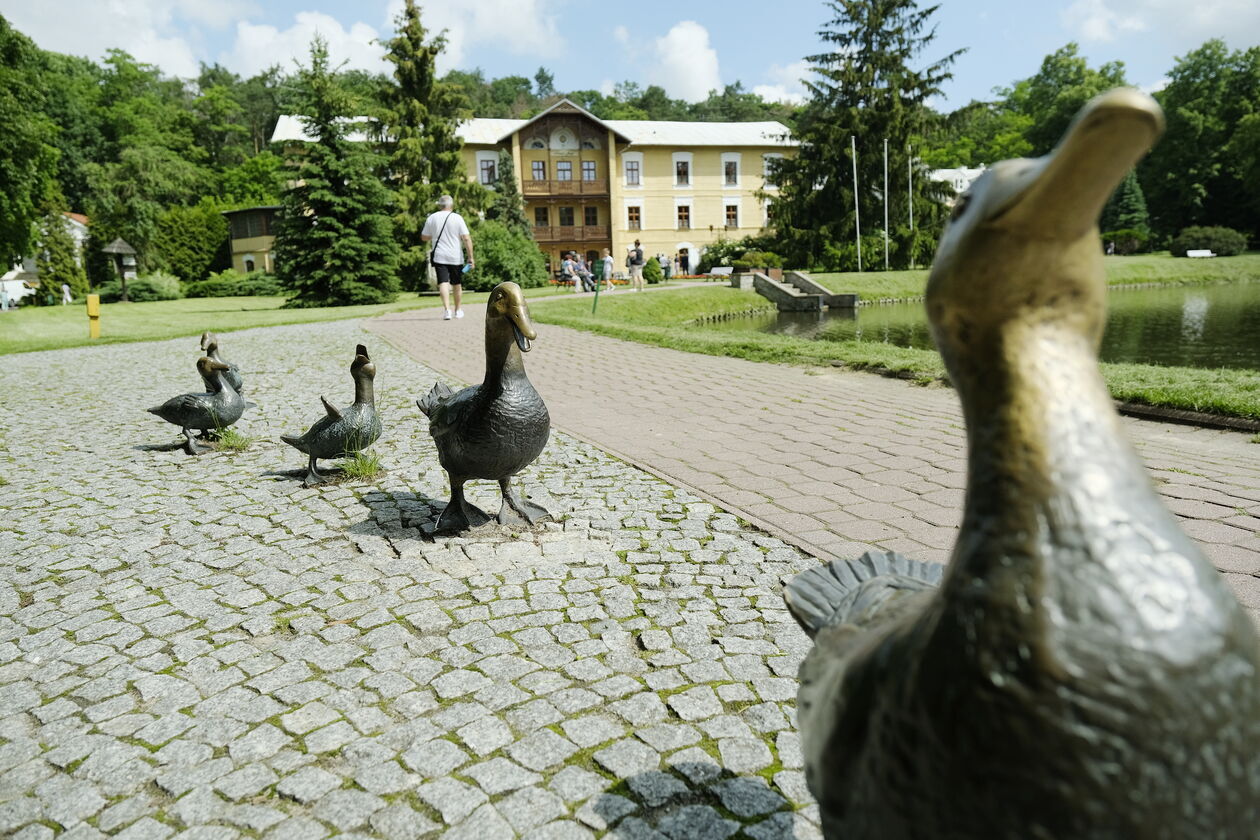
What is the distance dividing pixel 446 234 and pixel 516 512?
10.9 meters

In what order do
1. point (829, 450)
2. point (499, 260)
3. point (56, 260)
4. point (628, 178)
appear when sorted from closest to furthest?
1. point (829, 450)
2. point (499, 260)
3. point (56, 260)
4. point (628, 178)

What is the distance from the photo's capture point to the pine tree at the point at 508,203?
1812 inches

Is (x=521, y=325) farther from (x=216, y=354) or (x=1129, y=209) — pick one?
(x=1129, y=209)

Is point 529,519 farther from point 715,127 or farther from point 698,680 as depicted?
point 715,127

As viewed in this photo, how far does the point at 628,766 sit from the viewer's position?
267cm

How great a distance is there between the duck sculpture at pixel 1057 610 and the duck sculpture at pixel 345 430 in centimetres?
537

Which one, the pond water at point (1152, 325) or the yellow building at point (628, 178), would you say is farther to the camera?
the yellow building at point (628, 178)

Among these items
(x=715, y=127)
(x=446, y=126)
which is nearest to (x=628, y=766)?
(x=446, y=126)

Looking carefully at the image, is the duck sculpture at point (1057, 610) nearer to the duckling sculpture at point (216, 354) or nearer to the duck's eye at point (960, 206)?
the duck's eye at point (960, 206)

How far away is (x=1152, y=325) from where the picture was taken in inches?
730

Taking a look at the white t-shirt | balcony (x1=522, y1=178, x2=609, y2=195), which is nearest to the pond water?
the white t-shirt

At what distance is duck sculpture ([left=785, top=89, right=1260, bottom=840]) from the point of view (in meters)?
1.09

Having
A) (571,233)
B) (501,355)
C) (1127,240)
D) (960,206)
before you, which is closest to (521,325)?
(501,355)

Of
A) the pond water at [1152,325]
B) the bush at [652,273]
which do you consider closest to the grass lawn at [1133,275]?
the pond water at [1152,325]
